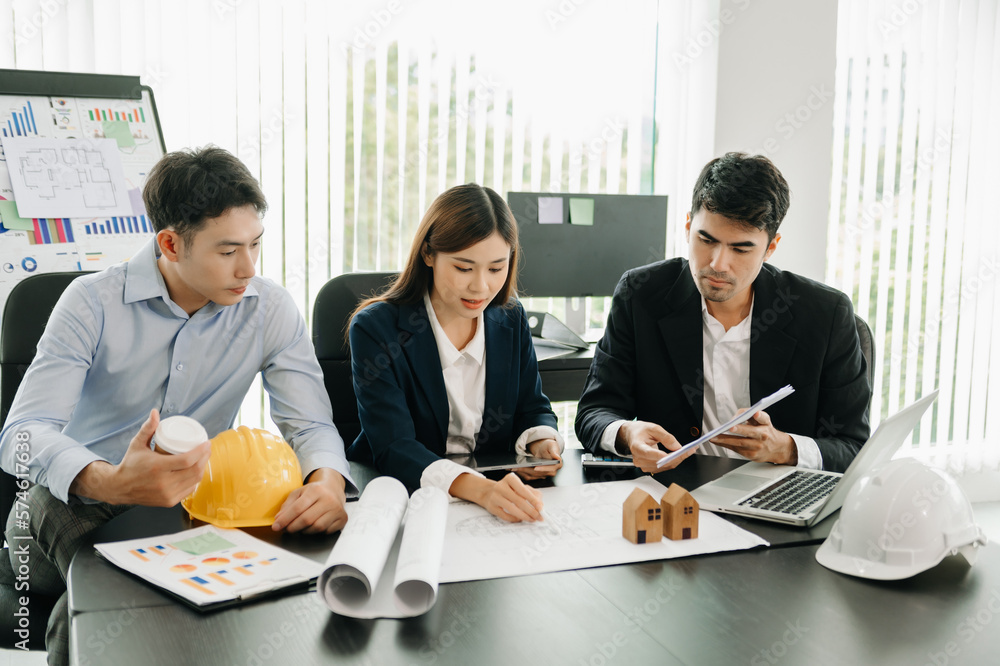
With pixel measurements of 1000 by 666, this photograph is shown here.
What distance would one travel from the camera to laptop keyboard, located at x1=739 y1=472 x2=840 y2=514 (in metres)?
1.25

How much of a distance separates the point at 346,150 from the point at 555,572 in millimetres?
2458

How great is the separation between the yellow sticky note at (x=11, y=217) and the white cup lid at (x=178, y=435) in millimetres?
1749

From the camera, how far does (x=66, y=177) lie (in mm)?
2498

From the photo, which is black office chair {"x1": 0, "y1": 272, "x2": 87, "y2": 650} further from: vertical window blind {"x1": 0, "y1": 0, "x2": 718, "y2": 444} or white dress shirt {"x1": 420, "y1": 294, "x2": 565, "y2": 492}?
vertical window blind {"x1": 0, "y1": 0, "x2": 718, "y2": 444}

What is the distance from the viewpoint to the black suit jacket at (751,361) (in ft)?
5.72

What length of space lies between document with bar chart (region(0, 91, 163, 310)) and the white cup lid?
1.67 metres

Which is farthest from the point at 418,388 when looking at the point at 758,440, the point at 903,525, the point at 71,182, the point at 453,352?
the point at 71,182

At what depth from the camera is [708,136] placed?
11.6 feet

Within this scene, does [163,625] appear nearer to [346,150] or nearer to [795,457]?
[795,457]

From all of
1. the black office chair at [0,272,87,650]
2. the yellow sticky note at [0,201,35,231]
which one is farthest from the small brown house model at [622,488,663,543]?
the yellow sticky note at [0,201,35,231]

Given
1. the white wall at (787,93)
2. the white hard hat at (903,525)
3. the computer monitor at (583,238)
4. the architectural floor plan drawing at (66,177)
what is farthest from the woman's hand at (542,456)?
the white wall at (787,93)

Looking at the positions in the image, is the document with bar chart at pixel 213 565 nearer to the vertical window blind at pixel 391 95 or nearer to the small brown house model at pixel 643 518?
the small brown house model at pixel 643 518

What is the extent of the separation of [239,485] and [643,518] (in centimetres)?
58

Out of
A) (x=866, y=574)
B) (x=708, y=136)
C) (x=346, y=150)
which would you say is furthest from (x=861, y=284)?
(x=866, y=574)
